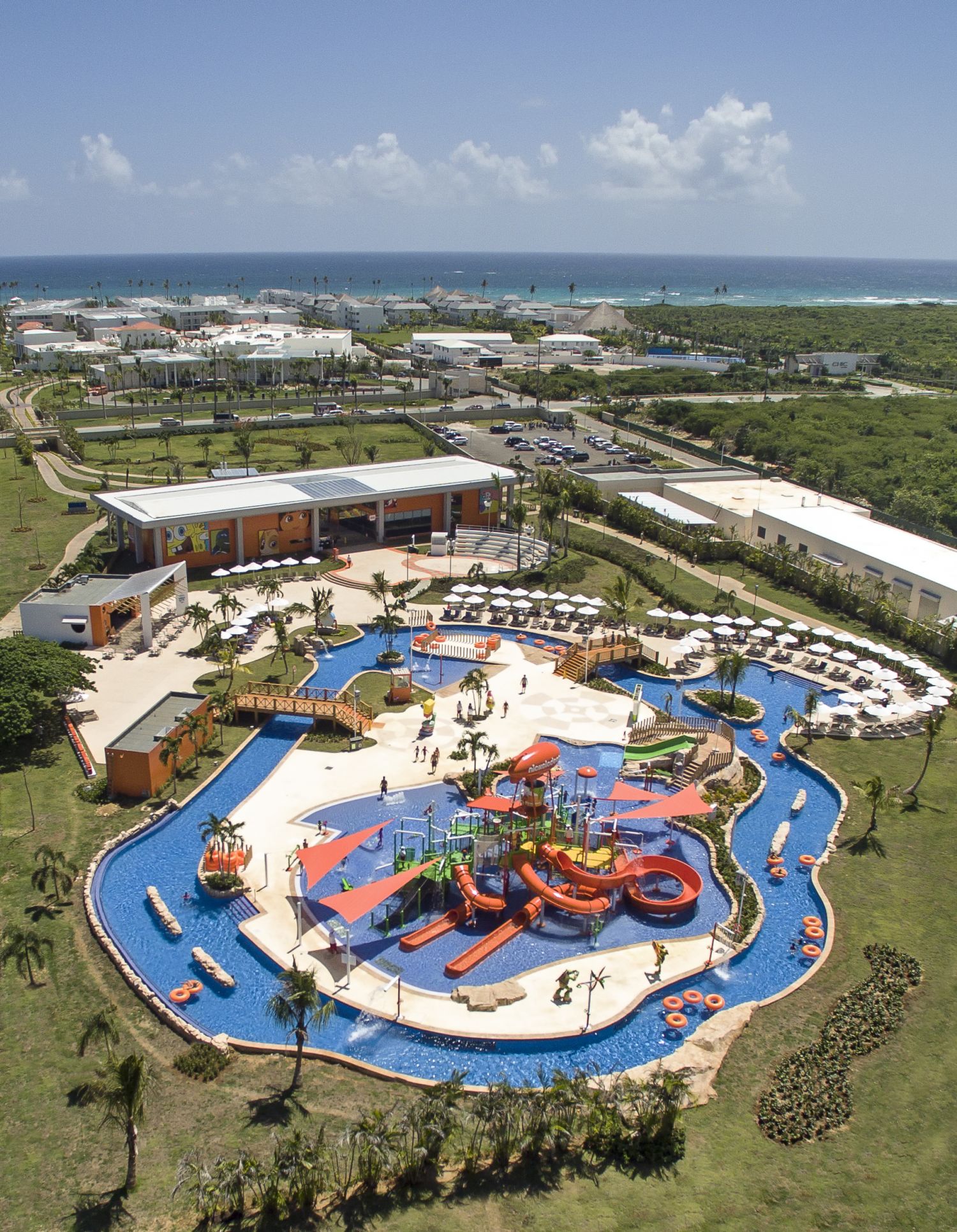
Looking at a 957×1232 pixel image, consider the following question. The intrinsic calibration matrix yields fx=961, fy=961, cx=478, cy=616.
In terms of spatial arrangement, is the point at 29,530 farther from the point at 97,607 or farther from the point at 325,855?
the point at 325,855

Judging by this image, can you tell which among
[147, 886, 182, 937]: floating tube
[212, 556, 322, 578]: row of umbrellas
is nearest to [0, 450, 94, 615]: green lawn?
[212, 556, 322, 578]: row of umbrellas

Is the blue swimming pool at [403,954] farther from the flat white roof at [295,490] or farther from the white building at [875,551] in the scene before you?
the flat white roof at [295,490]

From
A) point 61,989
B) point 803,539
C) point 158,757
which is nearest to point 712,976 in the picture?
point 61,989

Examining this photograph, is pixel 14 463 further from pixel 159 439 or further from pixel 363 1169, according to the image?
pixel 363 1169

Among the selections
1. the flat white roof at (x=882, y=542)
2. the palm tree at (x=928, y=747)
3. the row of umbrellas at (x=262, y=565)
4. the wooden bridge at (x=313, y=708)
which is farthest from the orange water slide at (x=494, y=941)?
the flat white roof at (x=882, y=542)

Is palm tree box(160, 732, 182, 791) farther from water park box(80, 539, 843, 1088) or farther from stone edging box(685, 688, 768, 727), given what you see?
stone edging box(685, 688, 768, 727)
